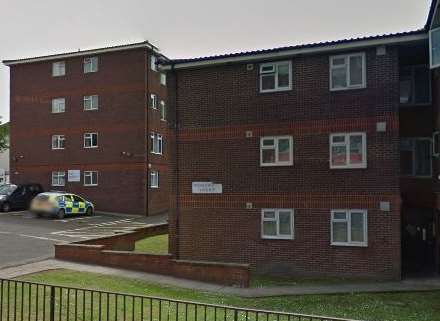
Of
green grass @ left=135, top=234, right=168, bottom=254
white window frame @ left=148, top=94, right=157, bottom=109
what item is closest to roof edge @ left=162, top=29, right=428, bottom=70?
green grass @ left=135, top=234, right=168, bottom=254

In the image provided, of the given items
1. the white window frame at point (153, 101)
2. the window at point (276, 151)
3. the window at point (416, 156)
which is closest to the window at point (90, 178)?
the white window frame at point (153, 101)

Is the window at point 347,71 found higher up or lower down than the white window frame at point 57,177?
higher up

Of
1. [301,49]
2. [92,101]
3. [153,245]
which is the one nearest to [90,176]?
[92,101]

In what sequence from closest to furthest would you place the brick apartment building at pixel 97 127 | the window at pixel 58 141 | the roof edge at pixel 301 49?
the roof edge at pixel 301 49, the brick apartment building at pixel 97 127, the window at pixel 58 141

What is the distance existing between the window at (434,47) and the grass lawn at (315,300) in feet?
19.2

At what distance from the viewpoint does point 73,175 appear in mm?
30656

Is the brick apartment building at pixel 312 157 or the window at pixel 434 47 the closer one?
the window at pixel 434 47

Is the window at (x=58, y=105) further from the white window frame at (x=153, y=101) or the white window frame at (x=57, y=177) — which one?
the white window frame at (x=153, y=101)

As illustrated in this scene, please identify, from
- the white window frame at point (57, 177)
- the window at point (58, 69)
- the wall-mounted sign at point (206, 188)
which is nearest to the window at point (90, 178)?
the white window frame at point (57, 177)

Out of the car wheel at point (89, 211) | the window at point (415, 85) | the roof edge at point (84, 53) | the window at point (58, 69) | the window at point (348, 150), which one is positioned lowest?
the car wheel at point (89, 211)

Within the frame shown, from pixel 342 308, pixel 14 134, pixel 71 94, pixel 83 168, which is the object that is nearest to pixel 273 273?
pixel 342 308

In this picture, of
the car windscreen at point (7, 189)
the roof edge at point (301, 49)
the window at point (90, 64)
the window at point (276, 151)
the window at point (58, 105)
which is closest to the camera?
the roof edge at point (301, 49)

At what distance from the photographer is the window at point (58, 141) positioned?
3123 centimetres

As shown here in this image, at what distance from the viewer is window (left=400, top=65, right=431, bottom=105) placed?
51.3ft
